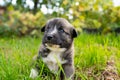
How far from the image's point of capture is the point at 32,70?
439cm

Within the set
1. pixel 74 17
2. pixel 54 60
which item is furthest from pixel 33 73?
pixel 74 17

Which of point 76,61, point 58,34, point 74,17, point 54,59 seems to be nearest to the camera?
point 58,34

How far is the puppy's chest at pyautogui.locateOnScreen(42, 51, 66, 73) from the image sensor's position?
437 cm

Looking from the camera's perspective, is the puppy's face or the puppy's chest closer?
the puppy's face

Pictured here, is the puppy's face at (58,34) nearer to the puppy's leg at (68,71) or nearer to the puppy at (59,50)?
the puppy at (59,50)

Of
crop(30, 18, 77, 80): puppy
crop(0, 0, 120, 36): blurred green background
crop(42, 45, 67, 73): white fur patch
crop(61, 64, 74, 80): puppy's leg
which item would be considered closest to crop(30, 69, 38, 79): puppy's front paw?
crop(30, 18, 77, 80): puppy

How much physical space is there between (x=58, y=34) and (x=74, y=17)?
4.99 metres

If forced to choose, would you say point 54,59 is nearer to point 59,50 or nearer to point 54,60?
point 54,60

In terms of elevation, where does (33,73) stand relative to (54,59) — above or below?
below

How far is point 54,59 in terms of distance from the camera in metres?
4.38

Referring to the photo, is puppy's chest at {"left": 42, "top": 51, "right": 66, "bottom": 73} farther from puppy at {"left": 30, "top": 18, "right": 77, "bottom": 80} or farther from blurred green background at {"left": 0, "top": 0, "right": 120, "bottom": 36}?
blurred green background at {"left": 0, "top": 0, "right": 120, "bottom": 36}

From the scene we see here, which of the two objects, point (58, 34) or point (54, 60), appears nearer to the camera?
point (58, 34)

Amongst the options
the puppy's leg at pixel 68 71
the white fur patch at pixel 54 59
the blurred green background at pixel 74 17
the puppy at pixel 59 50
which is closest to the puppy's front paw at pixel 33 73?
the puppy at pixel 59 50

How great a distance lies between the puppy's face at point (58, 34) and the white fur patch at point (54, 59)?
3.7 inches
